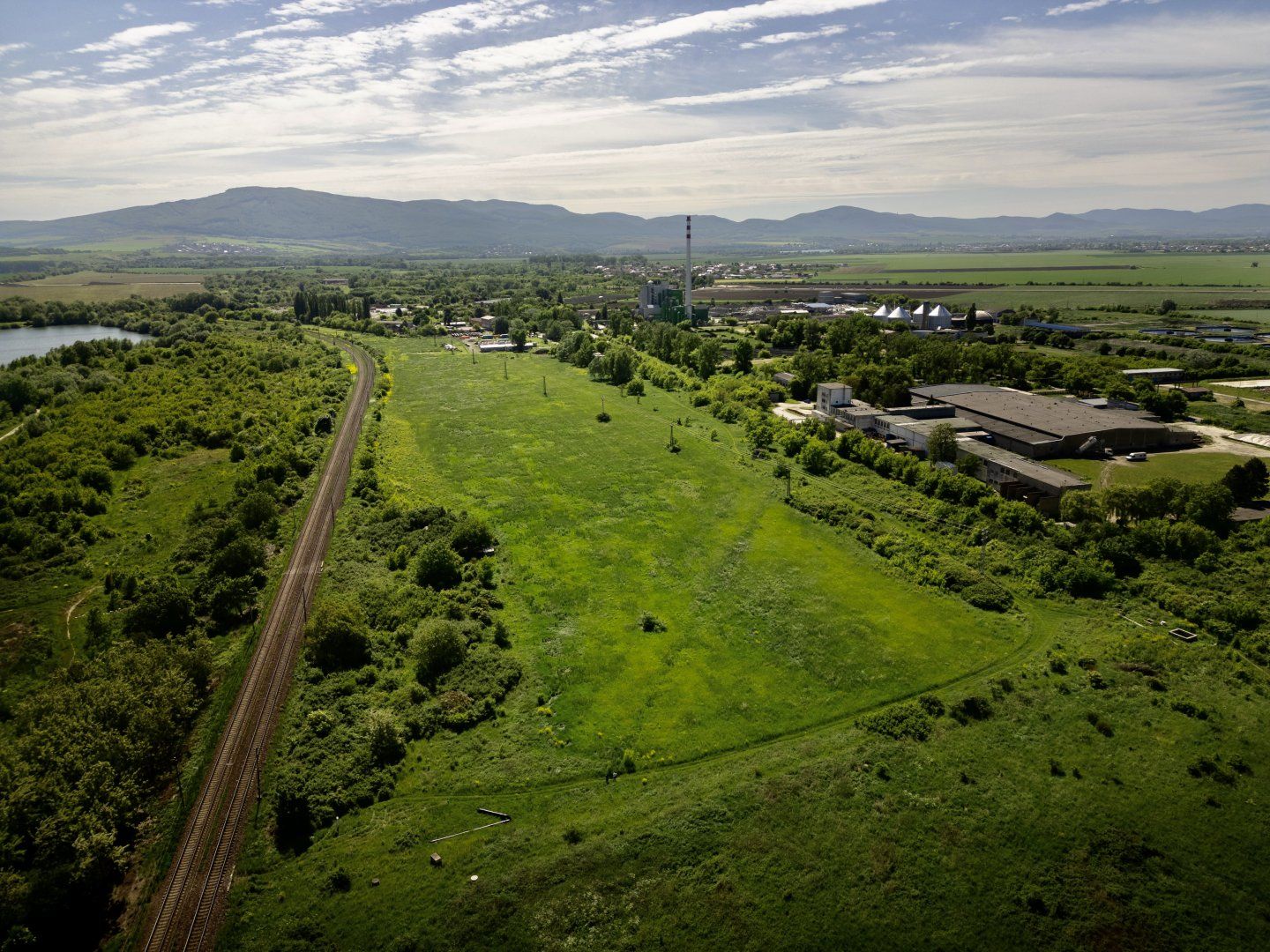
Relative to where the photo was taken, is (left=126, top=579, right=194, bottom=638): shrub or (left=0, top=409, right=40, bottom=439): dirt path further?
(left=0, top=409, right=40, bottom=439): dirt path

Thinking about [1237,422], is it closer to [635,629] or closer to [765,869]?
[635,629]

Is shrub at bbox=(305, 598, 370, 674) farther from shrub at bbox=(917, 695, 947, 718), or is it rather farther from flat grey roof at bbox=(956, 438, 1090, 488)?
flat grey roof at bbox=(956, 438, 1090, 488)

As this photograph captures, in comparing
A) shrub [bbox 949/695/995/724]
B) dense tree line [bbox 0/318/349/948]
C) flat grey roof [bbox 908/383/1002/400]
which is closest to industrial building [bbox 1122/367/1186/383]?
flat grey roof [bbox 908/383/1002/400]

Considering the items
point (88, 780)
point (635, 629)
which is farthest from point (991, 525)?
point (88, 780)

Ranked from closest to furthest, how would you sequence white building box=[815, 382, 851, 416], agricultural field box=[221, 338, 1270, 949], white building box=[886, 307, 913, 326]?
agricultural field box=[221, 338, 1270, 949]
white building box=[815, 382, 851, 416]
white building box=[886, 307, 913, 326]

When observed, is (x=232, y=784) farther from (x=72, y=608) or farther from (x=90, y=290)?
(x=90, y=290)

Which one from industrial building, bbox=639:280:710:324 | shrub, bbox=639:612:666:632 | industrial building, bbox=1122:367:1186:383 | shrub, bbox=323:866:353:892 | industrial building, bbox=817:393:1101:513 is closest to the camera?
shrub, bbox=323:866:353:892
